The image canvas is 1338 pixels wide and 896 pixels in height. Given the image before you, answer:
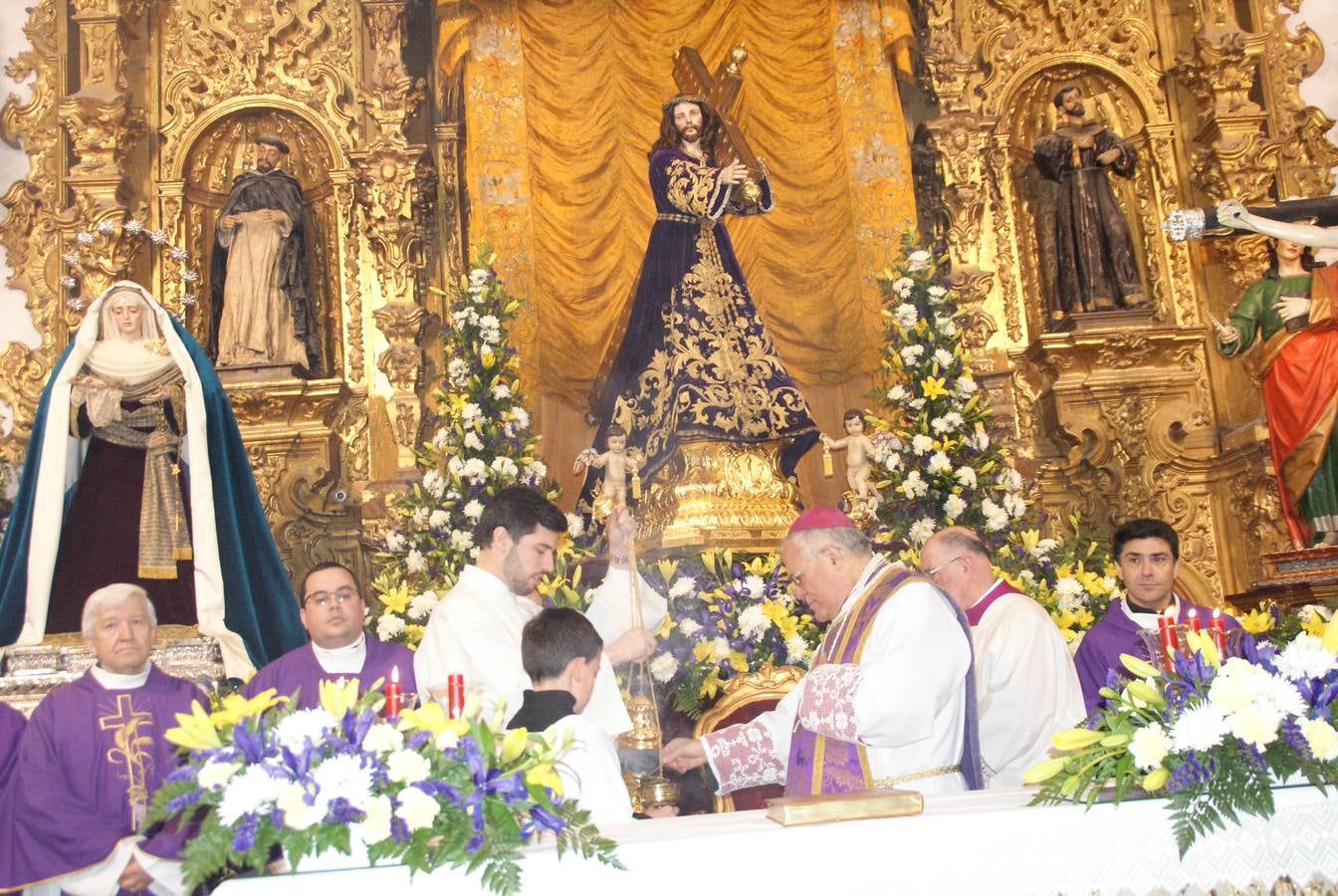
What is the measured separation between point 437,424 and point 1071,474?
4.34 metres

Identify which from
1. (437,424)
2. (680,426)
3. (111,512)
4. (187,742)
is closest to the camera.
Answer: (187,742)

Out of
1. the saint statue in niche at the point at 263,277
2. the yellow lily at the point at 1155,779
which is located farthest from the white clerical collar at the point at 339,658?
the saint statue in niche at the point at 263,277

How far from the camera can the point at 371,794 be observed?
3.19 m

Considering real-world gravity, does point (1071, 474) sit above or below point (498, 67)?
below

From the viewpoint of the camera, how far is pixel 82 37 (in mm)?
9602

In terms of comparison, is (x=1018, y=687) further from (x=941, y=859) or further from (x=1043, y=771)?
(x=941, y=859)

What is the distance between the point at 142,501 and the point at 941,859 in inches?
183

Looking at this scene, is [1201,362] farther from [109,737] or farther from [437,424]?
[109,737]

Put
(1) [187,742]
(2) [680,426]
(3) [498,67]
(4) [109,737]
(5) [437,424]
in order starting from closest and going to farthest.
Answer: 1. (1) [187,742]
2. (4) [109,737]
3. (2) [680,426]
4. (5) [437,424]
5. (3) [498,67]

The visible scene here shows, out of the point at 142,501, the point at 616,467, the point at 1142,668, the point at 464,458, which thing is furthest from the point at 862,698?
the point at 464,458

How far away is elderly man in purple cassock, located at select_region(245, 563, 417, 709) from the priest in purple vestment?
9.26 ft

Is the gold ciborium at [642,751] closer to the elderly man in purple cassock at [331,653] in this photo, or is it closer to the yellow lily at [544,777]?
the elderly man in purple cassock at [331,653]

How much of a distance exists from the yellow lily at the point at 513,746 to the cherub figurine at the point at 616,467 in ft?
16.2

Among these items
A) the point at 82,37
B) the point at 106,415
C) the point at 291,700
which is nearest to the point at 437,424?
the point at 106,415
